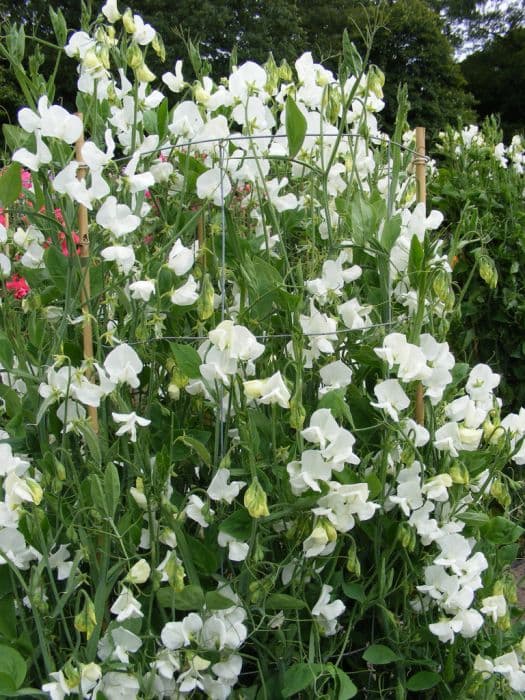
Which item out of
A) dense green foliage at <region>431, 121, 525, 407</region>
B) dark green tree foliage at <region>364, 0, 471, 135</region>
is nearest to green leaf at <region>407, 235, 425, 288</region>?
dense green foliage at <region>431, 121, 525, 407</region>

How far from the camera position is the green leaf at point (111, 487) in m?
1.16

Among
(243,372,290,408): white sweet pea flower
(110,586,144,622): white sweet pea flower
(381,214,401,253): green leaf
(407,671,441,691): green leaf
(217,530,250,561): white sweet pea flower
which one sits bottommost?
(407,671,441,691): green leaf

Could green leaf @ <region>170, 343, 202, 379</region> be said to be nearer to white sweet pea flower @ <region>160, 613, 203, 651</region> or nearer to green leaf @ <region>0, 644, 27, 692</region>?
white sweet pea flower @ <region>160, 613, 203, 651</region>

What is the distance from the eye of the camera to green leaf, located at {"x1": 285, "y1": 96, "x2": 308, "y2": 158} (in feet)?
4.26

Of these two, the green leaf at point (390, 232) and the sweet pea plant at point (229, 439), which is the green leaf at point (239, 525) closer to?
the sweet pea plant at point (229, 439)

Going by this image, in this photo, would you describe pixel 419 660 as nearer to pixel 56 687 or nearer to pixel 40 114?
pixel 56 687

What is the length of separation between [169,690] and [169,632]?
0.13m

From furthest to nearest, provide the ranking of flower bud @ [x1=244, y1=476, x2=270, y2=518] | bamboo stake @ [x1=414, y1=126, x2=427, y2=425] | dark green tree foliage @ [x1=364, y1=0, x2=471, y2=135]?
dark green tree foliage @ [x1=364, y1=0, x2=471, y2=135] < bamboo stake @ [x1=414, y1=126, x2=427, y2=425] < flower bud @ [x1=244, y1=476, x2=270, y2=518]

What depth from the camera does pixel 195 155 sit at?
5.46ft

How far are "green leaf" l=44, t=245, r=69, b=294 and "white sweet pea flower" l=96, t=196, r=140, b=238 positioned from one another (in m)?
0.15

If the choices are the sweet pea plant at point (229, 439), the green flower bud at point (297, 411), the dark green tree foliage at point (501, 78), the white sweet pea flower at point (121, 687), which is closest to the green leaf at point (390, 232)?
the sweet pea plant at point (229, 439)

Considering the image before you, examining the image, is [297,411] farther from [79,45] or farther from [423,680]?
[79,45]

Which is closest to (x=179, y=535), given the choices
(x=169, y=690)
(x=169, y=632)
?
(x=169, y=632)

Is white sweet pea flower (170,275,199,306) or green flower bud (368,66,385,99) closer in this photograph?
white sweet pea flower (170,275,199,306)
